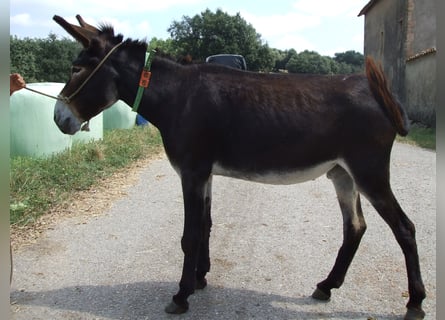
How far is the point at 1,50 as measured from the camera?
1.67 m

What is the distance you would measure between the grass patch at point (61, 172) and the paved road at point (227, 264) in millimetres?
516

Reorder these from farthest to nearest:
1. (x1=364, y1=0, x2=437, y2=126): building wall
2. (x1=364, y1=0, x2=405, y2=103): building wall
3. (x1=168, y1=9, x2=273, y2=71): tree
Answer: (x1=168, y1=9, x2=273, y2=71): tree
(x1=364, y1=0, x2=405, y2=103): building wall
(x1=364, y1=0, x2=437, y2=126): building wall

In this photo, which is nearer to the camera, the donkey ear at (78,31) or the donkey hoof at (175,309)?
the donkey ear at (78,31)

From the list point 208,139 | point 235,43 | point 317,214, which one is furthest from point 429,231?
point 235,43

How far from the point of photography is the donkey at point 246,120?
11.3ft

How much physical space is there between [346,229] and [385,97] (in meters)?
1.20

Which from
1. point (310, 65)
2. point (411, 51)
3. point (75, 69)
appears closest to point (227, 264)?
point (75, 69)

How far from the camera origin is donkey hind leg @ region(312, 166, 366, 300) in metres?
3.84

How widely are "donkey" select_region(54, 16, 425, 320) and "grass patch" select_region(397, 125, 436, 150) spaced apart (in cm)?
954

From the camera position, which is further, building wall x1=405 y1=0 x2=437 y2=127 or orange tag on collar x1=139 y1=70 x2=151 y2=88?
building wall x1=405 y1=0 x2=437 y2=127

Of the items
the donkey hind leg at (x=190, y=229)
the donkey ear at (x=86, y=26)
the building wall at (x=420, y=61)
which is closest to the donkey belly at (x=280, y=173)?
the donkey hind leg at (x=190, y=229)

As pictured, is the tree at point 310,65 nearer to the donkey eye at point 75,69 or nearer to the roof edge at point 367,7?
the roof edge at point 367,7

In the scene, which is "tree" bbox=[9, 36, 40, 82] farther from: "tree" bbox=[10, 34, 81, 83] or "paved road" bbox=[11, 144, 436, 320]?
"paved road" bbox=[11, 144, 436, 320]

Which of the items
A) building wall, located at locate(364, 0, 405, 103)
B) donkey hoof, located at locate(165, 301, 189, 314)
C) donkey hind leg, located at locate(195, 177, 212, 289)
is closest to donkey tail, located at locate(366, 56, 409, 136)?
donkey hind leg, located at locate(195, 177, 212, 289)
